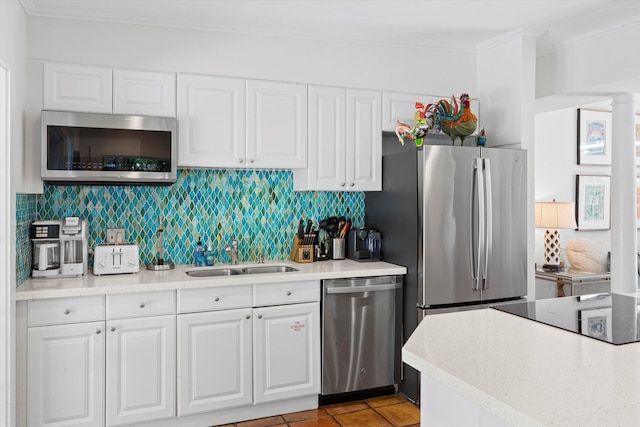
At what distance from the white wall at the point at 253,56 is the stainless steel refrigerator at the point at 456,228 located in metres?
0.68

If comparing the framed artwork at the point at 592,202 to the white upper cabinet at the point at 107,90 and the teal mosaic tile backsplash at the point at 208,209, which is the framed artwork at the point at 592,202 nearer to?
the teal mosaic tile backsplash at the point at 208,209

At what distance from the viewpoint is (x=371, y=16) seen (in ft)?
10.8

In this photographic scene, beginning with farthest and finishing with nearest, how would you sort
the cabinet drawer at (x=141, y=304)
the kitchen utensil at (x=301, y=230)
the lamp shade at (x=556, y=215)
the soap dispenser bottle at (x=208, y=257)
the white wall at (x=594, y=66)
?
the lamp shade at (x=556, y=215), the kitchen utensil at (x=301, y=230), the soap dispenser bottle at (x=208, y=257), the white wall at (x=594, y=66), the cabinet drawer at (x=141, y=304)

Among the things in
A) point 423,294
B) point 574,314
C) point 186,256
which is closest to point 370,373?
point 423,294

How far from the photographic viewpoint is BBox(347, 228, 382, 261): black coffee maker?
3.73m

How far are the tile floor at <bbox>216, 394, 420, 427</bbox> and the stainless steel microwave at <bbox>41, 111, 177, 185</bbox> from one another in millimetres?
1624

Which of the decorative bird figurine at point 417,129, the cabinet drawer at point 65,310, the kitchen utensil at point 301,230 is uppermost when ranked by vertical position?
the decorative bird figurine at point 417,129

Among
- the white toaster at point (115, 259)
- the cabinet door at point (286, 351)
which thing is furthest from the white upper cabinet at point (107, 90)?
the cabinet door at point (286, 351)

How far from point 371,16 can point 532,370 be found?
2.56 m

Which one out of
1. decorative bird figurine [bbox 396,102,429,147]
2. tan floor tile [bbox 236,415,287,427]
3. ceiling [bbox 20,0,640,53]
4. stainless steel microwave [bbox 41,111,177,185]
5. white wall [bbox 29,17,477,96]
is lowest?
tan floor tile [bbox 236,415,287,427]

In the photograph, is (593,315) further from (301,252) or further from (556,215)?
(556,215)

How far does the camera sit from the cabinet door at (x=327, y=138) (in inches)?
140

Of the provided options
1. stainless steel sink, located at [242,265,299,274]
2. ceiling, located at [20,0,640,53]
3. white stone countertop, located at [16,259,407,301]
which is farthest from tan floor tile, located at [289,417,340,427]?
ceiling, located at [20,0,640,53]

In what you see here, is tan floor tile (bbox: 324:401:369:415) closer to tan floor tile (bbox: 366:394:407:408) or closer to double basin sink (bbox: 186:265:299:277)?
tan floor tile (bbox: 366:394:407:408)
